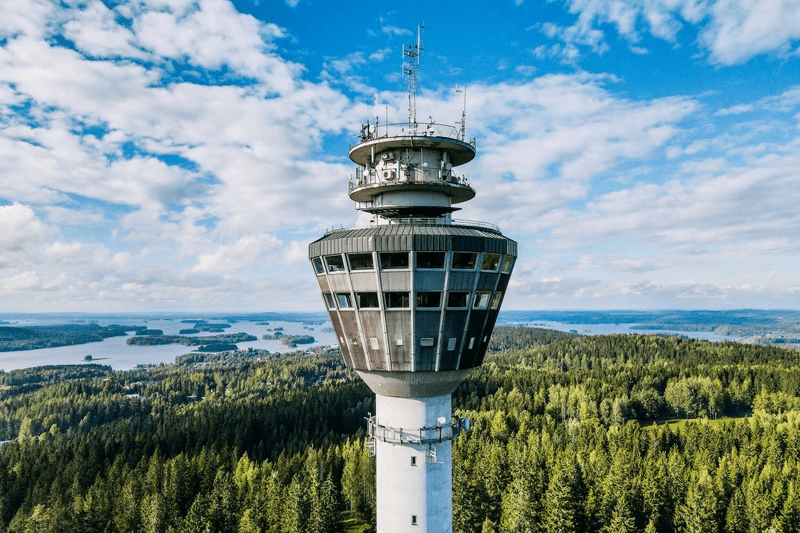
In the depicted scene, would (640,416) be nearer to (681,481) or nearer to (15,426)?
(681,481)

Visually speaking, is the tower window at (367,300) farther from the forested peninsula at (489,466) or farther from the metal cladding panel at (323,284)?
the forested peninsula at (489,466)

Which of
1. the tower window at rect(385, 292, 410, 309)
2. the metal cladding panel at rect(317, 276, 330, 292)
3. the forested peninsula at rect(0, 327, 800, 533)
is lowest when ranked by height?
the forested peninsula at rect(0, 327, 800, 533)

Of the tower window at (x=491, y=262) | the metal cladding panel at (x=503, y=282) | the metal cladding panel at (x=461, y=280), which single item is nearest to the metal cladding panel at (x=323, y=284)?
the metal cladding panel at (x=461, y=280)

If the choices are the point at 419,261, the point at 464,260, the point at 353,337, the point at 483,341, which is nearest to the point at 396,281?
the point at 419,261

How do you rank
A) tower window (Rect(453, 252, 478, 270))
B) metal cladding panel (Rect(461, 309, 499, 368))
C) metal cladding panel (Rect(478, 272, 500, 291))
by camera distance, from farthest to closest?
metal cladding panel (Rect(461, 309, 499, 368)), metal cladding panel (Rect(478, 272, 500, 291)), tower window (Rect(453, 252, 478, 270))

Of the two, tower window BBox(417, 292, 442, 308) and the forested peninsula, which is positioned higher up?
tower window BBox(417, 292, 442, 308)

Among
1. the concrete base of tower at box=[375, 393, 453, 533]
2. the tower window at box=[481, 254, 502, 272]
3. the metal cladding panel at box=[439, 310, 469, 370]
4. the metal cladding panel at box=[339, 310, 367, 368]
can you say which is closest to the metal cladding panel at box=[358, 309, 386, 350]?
the metal cladding panel at box=[339, 310, 367, 368]

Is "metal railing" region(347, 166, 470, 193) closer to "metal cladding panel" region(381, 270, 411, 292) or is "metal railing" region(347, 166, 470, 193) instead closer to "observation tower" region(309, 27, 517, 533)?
"observation tower" region(309, 27, 517, 533)
